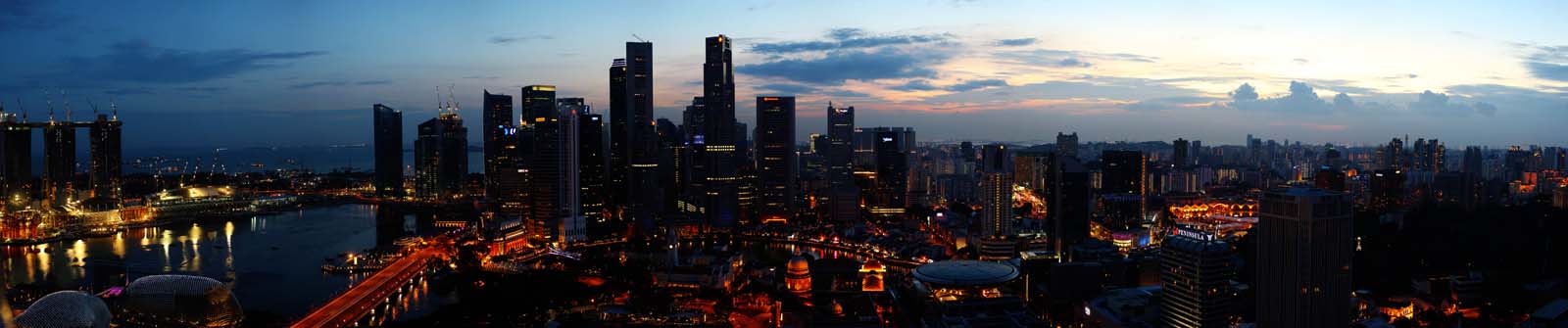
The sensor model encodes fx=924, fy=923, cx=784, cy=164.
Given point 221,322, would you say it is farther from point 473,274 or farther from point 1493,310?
point 1493,310

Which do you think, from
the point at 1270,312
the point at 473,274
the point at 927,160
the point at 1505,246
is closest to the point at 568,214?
the point at 473,274

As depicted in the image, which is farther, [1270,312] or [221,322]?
[221,322]

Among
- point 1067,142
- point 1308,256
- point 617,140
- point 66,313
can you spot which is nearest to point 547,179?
point 617,140

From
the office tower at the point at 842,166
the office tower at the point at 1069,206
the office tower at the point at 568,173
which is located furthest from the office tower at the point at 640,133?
the office tower at the point at 1069,206

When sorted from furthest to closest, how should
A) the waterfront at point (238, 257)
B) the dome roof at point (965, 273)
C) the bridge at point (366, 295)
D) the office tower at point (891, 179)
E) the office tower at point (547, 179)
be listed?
the office tower at point (891, 179)
the office tower at point (547, 179)
the waterfront at point (238, 257)
the dome roof at point (965, 273)
the bridge at point (366, 295)

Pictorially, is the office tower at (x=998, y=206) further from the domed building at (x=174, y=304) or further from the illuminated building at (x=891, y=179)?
the domed building at (x=174, y=304)

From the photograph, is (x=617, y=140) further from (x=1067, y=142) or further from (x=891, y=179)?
(x=1067, y=142)

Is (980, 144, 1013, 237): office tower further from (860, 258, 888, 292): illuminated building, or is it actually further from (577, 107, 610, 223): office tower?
(577, 107, 610, 223): office tower
